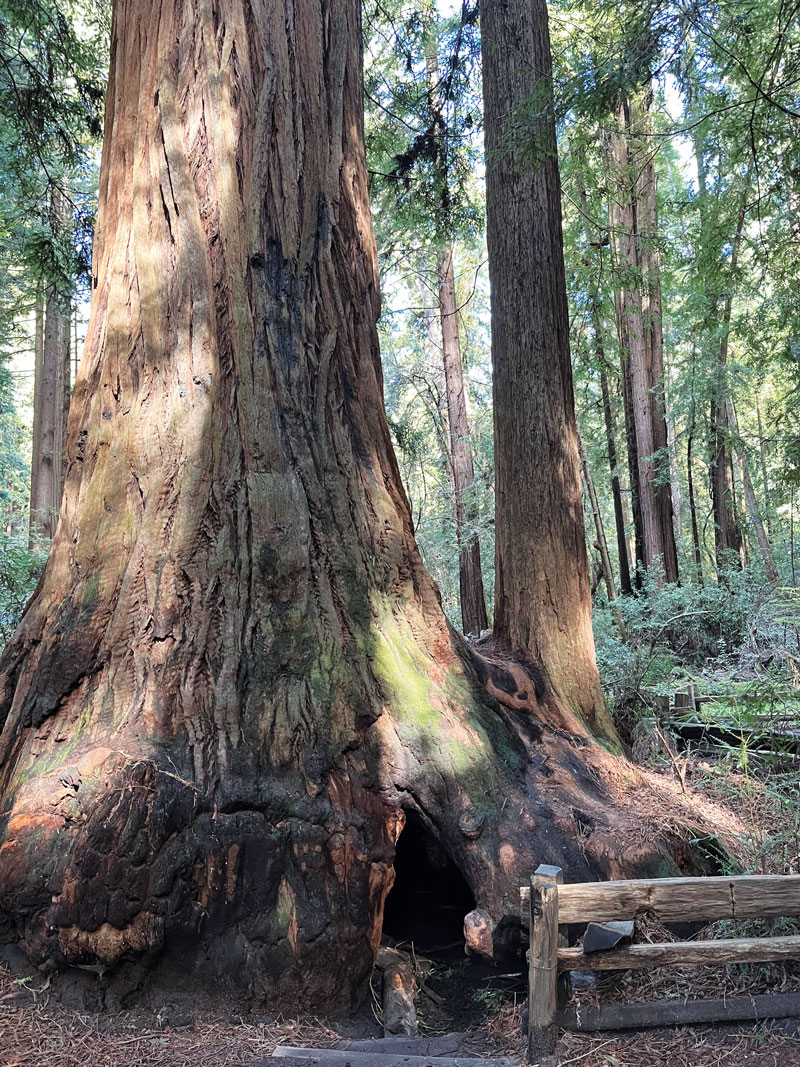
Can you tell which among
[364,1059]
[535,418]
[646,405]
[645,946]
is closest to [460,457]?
[646,405]

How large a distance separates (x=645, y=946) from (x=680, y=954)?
16 centimetres

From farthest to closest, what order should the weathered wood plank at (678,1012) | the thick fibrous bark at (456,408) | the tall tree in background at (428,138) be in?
1. the thick fibrous bark at (456,408)
2. the tall tree in background at (428,138)
3. the weathered wood plank at (678,1012)

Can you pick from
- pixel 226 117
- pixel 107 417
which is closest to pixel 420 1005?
pixel 107 417

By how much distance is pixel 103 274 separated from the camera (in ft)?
16.5

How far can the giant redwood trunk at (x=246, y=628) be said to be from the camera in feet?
11.9

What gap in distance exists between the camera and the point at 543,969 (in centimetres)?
351

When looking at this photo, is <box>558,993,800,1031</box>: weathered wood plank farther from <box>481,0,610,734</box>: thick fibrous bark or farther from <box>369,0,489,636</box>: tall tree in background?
<box>369,0,489,636</box>: tall tree in background

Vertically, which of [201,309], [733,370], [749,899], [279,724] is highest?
[733,370]

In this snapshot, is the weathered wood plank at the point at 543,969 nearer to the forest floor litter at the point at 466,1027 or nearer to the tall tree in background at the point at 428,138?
the forest floor litter at the point at 466,1027

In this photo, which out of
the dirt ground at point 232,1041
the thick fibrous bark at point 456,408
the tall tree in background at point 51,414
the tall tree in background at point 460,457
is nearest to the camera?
the dirt ground at point 232,1041

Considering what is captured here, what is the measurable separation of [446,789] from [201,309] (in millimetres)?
3283

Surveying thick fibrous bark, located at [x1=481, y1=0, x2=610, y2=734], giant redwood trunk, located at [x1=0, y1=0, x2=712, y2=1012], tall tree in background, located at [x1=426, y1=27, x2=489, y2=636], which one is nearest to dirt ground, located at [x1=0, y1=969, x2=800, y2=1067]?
giant redwood trunk, located at [x1=0, y1=0, x2=712, y2=1012]

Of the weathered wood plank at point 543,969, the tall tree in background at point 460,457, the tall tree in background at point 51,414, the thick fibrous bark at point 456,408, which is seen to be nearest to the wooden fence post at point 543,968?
the weathered wood plank at point 543,969

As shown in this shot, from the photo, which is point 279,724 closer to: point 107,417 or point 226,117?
point 107,417
